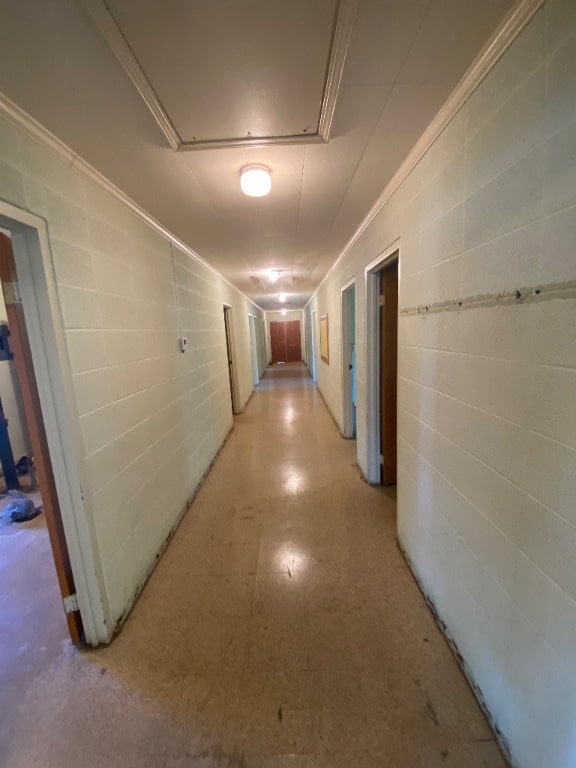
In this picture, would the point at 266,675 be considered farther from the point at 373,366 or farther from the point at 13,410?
the point at 13,410

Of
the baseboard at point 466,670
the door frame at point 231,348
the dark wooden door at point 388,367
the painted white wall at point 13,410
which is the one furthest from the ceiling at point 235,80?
the door frame at point 231,348

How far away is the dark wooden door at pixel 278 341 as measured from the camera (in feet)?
43.7

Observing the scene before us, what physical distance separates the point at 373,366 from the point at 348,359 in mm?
1253

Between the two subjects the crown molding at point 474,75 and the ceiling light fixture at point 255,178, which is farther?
the ceiling light fixture at point 255,178

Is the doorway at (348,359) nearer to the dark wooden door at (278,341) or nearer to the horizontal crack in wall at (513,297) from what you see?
the horizontal crack in wall at (513,297)

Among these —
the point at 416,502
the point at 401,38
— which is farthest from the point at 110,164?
the point at 416,502

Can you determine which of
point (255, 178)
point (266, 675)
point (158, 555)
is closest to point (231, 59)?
point (255, 178)

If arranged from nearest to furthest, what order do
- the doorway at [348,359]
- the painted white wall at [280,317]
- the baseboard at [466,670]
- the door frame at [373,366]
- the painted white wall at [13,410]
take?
1. the baseboard at [466,670]
2. the door frame at [373,366]
3. the painted white wall at [13,410]
4. the doorway at [348,359]
5. the painted white wall at [280,317]

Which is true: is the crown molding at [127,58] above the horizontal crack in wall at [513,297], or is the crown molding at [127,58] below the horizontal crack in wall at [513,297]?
above

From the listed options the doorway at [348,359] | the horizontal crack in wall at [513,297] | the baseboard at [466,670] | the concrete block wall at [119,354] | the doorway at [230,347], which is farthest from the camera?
the doorway at [230,347]

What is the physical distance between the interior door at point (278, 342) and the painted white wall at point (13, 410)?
10.4 meters

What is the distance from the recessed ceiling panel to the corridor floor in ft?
7.60

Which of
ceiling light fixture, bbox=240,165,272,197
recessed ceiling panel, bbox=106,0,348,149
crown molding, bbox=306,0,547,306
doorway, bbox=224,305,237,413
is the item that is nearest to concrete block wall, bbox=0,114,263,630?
recessed ceiling panel, bbox=106,0,348,149

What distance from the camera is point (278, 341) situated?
1359cm
